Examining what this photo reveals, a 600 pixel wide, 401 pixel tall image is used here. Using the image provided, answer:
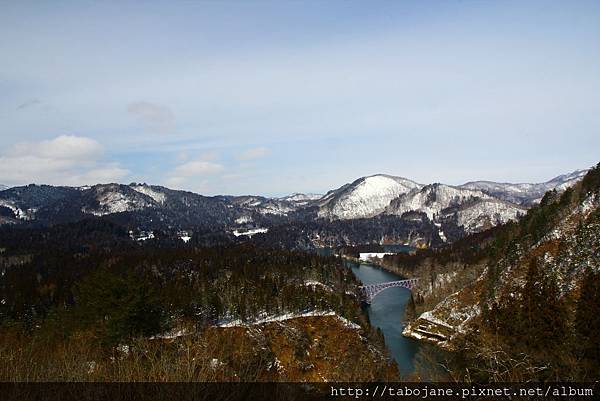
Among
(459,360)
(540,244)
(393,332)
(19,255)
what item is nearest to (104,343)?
(459,360)

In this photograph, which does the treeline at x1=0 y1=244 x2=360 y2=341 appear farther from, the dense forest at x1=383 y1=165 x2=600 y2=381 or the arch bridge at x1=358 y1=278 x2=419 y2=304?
the dense forest at x1=383 y1=165 x2=600 y2=381

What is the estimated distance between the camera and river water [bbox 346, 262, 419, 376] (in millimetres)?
71556

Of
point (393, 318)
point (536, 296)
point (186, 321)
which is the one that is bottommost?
point (393, 318)

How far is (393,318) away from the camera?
10088cm

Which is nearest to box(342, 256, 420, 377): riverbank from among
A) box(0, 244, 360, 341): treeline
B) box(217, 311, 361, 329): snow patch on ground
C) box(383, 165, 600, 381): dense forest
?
box(383, 165, 600, 381): dense forest

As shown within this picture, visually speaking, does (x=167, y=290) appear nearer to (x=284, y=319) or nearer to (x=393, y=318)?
(x=284, y=319)

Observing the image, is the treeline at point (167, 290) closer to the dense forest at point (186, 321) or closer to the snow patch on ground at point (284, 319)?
the dense forest at point (186, 321)

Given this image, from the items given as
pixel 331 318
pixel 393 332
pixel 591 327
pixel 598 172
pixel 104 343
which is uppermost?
pixel 598 172

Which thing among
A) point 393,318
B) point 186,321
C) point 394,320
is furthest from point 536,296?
point 186,321

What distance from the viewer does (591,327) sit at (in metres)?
46.2

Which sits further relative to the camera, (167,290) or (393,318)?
(393,318)

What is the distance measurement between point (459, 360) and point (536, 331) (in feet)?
43.3

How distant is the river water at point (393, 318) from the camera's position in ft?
235

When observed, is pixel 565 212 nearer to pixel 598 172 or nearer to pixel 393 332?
pixel 598 172
